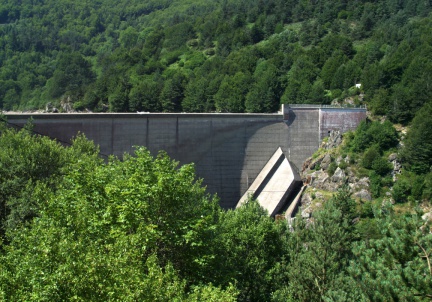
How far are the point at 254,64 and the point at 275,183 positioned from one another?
110 feet

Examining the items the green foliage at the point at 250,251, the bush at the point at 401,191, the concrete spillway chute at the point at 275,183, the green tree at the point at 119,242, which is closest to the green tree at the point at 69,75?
the concrete spillway chute at the point at 275,183

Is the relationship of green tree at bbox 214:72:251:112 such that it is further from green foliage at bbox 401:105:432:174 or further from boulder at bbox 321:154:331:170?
green foliage at bbox 401:105:432:174

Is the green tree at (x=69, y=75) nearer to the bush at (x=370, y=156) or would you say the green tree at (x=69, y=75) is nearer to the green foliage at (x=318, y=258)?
the bush at (x=370, y=156)

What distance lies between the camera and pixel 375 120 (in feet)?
197

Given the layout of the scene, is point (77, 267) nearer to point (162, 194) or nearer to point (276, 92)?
point (162, 194)

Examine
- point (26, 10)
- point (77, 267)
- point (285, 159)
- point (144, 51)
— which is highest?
point (26, 10)

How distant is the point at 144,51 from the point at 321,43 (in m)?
35.9

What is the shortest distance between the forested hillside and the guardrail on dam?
22.7 feet

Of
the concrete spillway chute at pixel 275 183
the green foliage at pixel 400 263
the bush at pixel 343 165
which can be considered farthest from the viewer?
the concrete spillway chute at pixel 275 183

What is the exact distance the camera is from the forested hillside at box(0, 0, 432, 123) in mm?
69438

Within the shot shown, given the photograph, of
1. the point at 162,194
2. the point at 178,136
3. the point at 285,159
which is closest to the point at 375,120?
the point at 285,159

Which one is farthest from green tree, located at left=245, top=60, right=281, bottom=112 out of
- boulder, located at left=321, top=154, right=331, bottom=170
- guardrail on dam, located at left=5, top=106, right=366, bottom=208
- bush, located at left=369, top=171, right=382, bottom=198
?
bush, located at left=369, top=171, right=382, bottom=198

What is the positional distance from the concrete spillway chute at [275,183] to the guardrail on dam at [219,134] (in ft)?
1.77

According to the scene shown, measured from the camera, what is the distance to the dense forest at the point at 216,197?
64.4 feet
